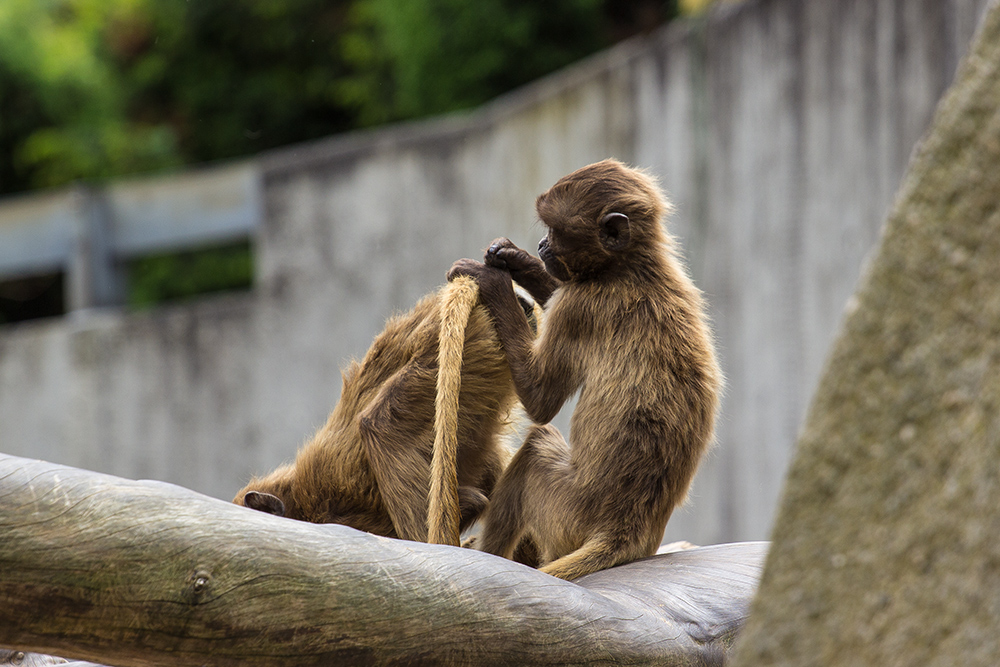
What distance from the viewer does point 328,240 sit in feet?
30.6

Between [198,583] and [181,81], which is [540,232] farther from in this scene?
[181,81]

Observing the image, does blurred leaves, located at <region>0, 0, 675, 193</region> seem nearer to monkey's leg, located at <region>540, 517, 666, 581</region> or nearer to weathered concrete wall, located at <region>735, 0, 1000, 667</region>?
monkey's leg, located at <region>540, 517, 666, 581</region>

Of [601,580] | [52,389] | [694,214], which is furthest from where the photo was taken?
[52,389]

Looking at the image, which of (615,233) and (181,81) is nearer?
(615,233)

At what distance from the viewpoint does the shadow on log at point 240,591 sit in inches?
83.5

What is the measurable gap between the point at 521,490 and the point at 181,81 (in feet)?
34.8

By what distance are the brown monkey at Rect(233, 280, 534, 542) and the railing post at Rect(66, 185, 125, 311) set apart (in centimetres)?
704

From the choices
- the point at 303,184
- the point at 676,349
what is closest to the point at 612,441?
the point at 676,349

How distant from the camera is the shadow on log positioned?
2121mm

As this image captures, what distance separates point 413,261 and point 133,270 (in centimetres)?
486

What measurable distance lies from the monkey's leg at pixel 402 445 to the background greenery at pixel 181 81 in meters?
8.22

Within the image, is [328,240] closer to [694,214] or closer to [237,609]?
[694,214]

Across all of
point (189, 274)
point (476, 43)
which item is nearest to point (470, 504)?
point (476, 43)

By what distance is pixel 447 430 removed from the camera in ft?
→ 9.71
